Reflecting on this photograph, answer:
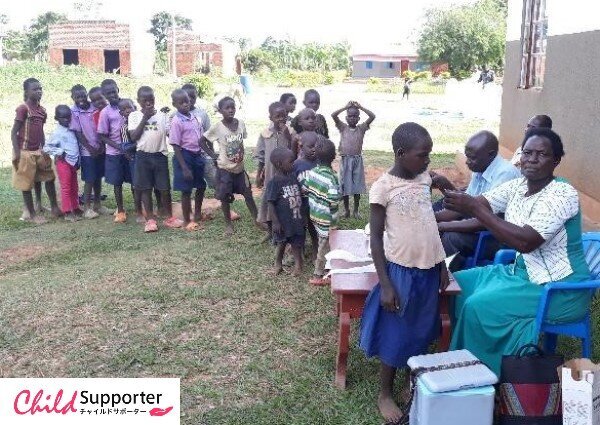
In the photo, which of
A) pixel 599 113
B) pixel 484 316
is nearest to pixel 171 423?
pixel 484 316

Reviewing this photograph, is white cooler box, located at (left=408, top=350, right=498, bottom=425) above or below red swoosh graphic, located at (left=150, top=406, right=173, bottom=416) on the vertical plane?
above

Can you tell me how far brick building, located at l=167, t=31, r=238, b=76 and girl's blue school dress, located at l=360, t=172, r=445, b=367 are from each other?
44.1m

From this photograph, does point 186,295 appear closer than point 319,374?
No

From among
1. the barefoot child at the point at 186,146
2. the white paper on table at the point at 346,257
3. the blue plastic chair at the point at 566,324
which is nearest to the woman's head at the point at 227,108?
→ the barefoot child at the point at 186,146

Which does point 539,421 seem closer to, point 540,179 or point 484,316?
point 484,316

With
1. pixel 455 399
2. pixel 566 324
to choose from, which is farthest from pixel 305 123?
pixel 455 399

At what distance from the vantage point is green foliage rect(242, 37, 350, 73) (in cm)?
5328

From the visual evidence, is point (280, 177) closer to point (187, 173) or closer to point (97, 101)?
point (187, 173)

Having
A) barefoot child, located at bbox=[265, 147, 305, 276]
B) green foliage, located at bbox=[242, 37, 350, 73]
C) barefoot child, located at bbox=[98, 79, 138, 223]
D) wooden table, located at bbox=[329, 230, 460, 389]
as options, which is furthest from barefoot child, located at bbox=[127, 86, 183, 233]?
green foliage, located at bbox=[242, 37, 350, 73]

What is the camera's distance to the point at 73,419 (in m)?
2.89

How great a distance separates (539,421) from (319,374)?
47.5 inches

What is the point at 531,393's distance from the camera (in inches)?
101

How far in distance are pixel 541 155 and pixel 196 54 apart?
1773 inches

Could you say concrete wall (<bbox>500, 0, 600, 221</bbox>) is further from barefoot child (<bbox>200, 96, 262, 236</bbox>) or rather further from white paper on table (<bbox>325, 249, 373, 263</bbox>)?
barefoot child (<bbox>200, 96, 262, 236</bbox>)
